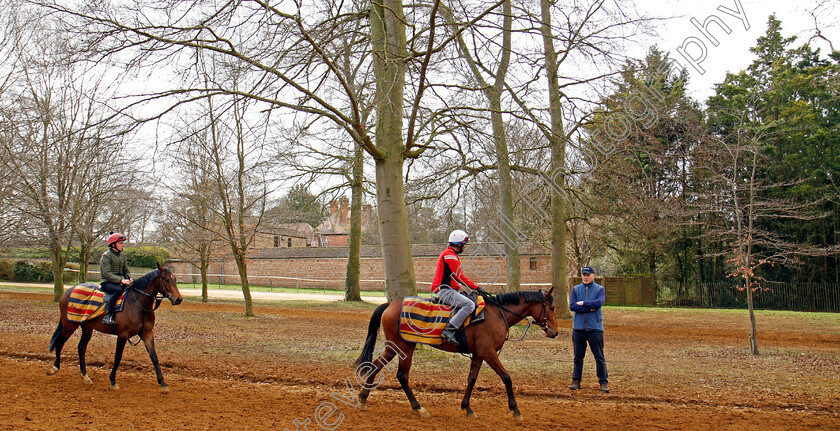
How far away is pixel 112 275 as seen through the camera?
816 centimetres

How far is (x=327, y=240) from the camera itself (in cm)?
6688

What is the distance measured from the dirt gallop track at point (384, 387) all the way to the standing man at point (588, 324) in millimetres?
338

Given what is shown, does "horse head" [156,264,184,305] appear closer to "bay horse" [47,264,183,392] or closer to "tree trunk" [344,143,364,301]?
"bay horse" [47,264,183,392]

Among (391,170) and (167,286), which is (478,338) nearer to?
(391,170)

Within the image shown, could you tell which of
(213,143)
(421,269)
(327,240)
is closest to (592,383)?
(213,143)

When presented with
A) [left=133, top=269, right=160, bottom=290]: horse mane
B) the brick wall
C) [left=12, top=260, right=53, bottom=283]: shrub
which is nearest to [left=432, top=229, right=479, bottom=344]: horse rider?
[left=133, top=269, right=160, bottom=290]: horse mane

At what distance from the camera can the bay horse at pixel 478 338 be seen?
6750 mm

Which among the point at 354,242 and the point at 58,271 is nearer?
the point at 58,271

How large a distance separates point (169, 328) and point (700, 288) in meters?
28.4

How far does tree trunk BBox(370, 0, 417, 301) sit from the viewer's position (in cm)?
979

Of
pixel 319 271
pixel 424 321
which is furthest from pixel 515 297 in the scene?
pixel 319 271

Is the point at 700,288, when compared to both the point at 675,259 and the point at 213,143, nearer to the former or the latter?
the point at 675,259

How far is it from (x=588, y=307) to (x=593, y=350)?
0.69 meters

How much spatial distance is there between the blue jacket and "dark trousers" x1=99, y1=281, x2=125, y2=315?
7.16 m
